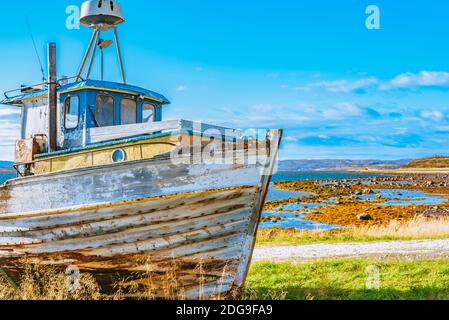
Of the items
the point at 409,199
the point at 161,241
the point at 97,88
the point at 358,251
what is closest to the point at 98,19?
the point at 97,88

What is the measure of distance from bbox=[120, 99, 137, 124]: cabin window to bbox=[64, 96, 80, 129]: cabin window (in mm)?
812

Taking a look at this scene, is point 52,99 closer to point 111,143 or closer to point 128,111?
point 128,111

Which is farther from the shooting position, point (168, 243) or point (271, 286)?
point (271, 286)

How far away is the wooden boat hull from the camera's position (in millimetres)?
7203

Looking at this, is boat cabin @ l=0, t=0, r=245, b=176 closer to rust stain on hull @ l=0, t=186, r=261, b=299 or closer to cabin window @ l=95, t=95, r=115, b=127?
cabin window @ l=95, t=95, r=115, b=127

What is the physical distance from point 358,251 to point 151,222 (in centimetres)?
763

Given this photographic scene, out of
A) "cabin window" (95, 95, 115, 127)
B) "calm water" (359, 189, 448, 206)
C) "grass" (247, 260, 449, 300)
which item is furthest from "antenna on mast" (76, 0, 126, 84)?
"calm water" (359, 189, 448, 206)

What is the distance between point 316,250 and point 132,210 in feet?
25.3

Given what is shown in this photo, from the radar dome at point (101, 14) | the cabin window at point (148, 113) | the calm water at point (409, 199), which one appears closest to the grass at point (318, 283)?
the cabin window at point (148, 113)

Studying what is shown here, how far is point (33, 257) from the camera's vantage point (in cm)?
831

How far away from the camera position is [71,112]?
30.3 ft
